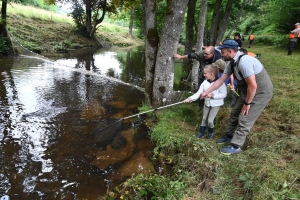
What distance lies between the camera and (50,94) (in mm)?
7301

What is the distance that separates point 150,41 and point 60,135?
3381 mm

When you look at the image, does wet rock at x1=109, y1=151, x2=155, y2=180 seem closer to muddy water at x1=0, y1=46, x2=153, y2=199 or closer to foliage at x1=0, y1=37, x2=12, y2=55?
muddy water at x1=0, y1=46, x2=153, y2=199

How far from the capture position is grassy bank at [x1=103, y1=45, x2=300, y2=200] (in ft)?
9.02

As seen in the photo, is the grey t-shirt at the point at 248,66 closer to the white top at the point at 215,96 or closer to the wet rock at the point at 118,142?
the white top at the point at 215,96

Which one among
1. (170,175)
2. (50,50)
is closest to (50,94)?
(170,175)

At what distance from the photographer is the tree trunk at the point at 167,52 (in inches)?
193

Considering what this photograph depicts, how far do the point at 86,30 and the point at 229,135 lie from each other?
23.9 meters

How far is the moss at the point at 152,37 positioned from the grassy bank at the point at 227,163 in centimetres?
Result: 214

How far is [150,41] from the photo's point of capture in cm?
547

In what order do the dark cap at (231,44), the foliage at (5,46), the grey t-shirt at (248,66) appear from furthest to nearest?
1. the foliage at (5,46)
2. the dark cap at (231,44)
3. the grey t-shirt at (248,66)

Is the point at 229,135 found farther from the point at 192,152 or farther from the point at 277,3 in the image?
the point at 277,3

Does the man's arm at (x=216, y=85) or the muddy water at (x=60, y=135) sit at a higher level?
the man's arm at (x=216, y=85)

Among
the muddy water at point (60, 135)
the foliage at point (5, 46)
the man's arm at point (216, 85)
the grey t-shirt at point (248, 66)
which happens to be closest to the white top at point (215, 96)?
the man's arm at point (216, 85)

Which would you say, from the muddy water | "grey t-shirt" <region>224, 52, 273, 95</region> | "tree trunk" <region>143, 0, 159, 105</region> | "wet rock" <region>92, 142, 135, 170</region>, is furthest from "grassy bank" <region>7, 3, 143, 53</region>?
"grey t-shirt" <region>224, 52, 273, 95</region>
